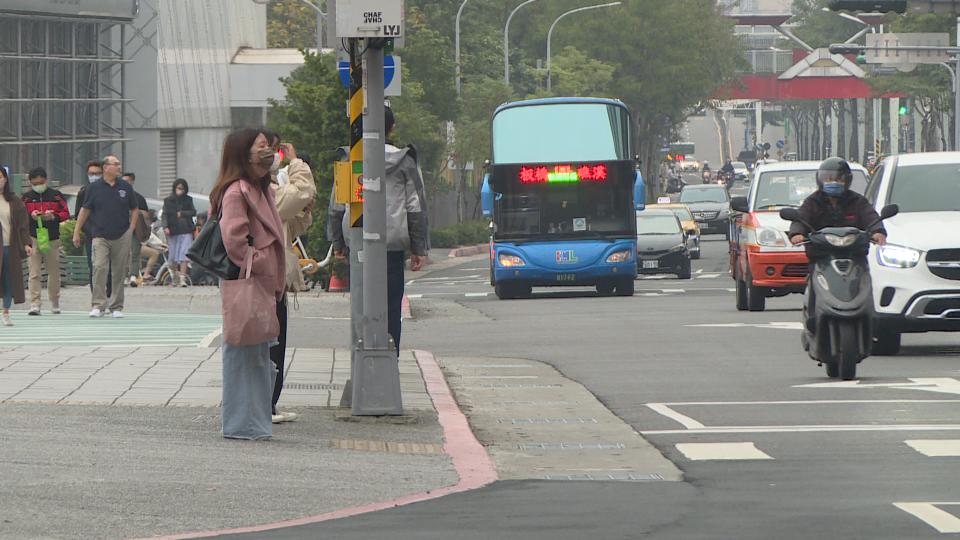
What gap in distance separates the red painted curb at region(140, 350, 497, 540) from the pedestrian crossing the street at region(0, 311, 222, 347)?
4.67 meters

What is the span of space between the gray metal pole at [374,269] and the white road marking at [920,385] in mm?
3697

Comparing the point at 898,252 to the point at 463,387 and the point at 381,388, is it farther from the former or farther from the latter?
the point at 381,388

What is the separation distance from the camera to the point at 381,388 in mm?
12492

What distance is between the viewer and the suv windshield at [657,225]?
4125 cm

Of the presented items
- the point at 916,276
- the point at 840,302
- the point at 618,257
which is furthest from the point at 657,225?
the point at 840,302

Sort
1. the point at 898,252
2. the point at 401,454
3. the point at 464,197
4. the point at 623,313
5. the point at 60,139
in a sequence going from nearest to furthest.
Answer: the point at 401,454 < the point at 898,252 < the point at 623,313 < the point at 60,139 < the point at 464,197

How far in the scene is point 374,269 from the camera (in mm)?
12445

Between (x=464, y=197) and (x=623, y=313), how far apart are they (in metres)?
45.4

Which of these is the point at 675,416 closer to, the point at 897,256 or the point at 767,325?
the point at 897,256

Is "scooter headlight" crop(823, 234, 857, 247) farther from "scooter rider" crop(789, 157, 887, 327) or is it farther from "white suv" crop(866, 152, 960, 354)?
"white suv" crop(866, 152, 960, 354)

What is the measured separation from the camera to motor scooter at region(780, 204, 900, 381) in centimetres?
1502

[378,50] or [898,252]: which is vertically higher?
[378,50]

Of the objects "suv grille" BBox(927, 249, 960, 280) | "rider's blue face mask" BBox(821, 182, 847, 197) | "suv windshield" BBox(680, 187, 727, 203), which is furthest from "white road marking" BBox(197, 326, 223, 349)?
"suv windshield" BBox(680, 187, 727, 203)

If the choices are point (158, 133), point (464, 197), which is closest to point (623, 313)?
point (158, 133)
